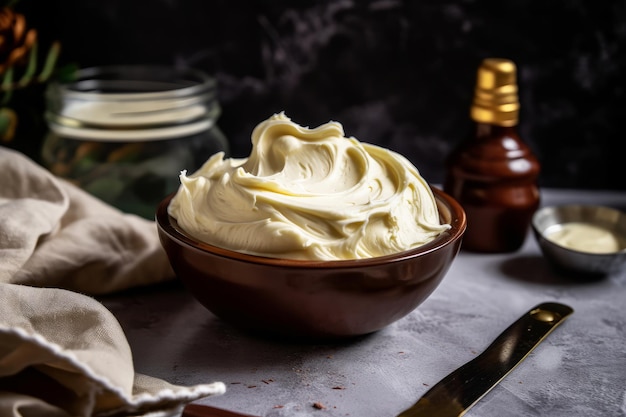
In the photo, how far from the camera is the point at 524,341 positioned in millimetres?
1252

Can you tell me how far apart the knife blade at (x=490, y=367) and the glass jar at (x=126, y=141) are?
837 mm

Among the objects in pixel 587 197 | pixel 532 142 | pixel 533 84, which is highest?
pixel 533 84

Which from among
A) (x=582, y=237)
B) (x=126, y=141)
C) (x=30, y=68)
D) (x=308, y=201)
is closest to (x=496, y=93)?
(x=582, y=237)

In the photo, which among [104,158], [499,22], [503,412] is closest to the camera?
[503,412]

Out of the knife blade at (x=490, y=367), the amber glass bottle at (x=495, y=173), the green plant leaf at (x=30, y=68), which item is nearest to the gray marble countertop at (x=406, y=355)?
the knife blade at (x=490, y=367)

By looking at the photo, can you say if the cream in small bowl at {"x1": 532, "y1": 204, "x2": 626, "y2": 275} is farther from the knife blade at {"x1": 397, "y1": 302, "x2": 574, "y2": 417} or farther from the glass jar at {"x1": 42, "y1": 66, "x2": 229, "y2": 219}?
the glass jar at {"x1": 42, "y1": 66, "x2": 229, "y2": 219}

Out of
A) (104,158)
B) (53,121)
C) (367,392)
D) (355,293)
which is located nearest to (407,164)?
(355,293)

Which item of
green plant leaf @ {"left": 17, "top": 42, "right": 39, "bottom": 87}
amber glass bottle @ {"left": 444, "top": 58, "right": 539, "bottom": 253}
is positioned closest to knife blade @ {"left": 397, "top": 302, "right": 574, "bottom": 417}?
amber glass bottle @ {"left": 444, "top": 58, "right": 539, "bottom": 253}

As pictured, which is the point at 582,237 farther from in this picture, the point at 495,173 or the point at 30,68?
the point at 30,68

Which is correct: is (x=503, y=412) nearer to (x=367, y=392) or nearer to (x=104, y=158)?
(x=367, y=392)

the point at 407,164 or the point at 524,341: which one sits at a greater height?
the point at 407,164

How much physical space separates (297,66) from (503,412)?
1159 mm

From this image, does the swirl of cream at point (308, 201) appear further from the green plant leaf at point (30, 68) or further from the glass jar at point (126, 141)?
the green plant leaf at point (30, 68)

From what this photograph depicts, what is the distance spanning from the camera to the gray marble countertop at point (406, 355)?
1102 millimetres
